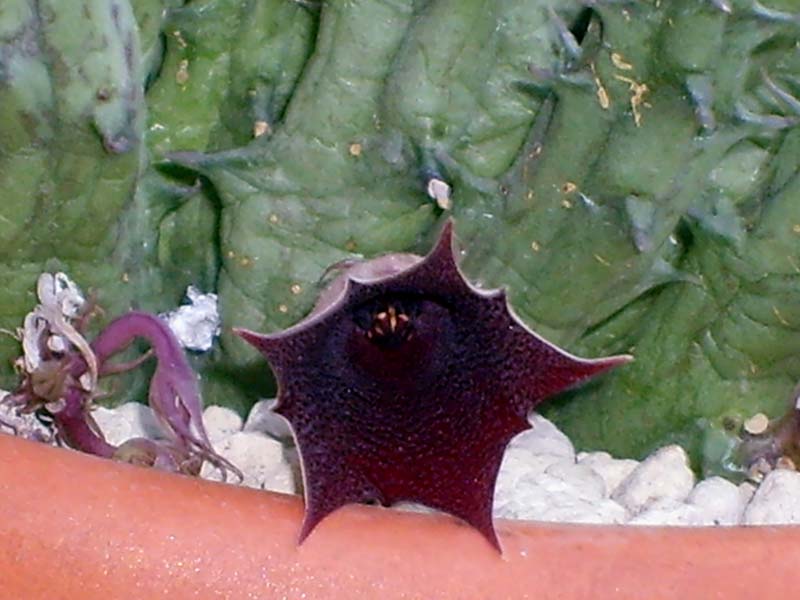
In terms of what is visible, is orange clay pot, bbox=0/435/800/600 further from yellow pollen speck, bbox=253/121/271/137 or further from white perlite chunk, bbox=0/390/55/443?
yellow pollen speck, bbox=253/121/271/137

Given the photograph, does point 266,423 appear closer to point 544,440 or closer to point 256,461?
point 256,461

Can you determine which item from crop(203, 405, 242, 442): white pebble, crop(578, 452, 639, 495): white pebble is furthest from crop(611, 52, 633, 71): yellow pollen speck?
crop(203, 405, 242, 442): white pebble

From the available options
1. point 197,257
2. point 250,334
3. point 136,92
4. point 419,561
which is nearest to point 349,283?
point 250,334

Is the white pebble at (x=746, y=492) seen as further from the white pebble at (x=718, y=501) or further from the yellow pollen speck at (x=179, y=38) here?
the yellow pollen speck at (x=179, y=38)

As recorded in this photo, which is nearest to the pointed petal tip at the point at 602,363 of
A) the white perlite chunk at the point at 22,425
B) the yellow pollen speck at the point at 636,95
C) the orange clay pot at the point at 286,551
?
the orange clay pot at the point at 286,551

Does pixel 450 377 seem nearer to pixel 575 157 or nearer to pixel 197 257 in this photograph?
pixel 575 157

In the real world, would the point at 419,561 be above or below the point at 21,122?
below
